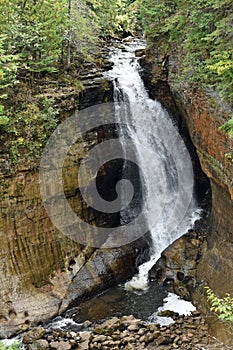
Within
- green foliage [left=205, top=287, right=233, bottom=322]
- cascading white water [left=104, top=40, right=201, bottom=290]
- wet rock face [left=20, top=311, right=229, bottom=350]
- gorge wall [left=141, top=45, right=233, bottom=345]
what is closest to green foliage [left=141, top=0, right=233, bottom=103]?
gorge wall [left=141, top=45, right=233, bottom=345]

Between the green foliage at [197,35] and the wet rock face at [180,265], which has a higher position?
the green foliage at [197,35]

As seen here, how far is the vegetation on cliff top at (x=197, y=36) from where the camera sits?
10.5 m

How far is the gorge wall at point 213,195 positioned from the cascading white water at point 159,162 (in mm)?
619

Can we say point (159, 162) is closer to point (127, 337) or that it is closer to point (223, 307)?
point (127, 337)

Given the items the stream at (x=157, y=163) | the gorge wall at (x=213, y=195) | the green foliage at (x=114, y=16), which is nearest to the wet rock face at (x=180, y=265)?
the gorge wall at (x=213, y=195)

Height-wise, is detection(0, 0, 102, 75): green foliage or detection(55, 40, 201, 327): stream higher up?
detection(0, 0, 102, 75): green foliage

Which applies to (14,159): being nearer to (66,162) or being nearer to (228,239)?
(66,162)

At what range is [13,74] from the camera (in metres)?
12.4

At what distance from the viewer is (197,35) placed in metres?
12.1

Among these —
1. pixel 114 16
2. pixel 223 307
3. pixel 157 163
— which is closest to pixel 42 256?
pixel 157 163

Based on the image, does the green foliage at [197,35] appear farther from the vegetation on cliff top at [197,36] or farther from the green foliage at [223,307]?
the green foliage at [223,307]

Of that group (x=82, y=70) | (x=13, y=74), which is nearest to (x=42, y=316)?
(x=13, y=74)

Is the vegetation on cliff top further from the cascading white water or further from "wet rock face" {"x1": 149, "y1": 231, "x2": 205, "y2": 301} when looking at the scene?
"wet rock face" {"x1": 149, "y1": 231, "x2": 205, "y2": 301}

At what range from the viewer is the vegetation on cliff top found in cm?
1050
